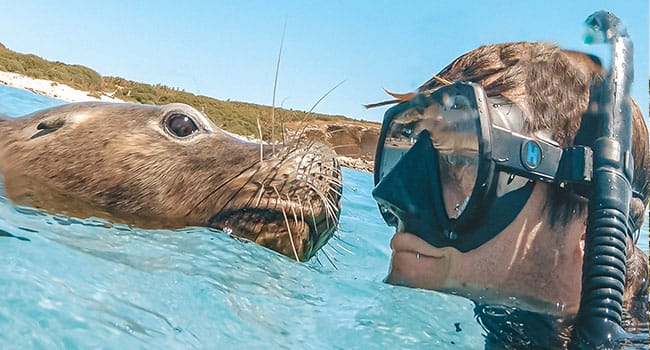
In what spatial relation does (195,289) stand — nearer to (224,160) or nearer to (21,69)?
(224,160)

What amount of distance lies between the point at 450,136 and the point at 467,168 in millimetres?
Result: 192

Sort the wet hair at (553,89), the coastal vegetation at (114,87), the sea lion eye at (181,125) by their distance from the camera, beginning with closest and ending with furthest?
1. the wet hair at (553,89)
2. the sea lion eye at (181,125)
3. the coastal vegetation at (114,87)

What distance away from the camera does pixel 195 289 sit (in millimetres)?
2891

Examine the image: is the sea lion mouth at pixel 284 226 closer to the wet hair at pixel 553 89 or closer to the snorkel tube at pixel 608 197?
the wet hair at pixel 553 89

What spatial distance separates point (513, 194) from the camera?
2.22m

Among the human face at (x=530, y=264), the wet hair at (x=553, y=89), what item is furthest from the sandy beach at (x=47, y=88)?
the human face at (x=530, y=264)

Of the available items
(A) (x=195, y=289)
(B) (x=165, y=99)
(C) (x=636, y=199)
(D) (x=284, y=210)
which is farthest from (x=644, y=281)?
(B) (x=165, y=99)

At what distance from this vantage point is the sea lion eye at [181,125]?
11.8 ft

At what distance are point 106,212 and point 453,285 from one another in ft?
6.23

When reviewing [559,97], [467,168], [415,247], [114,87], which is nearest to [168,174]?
[415,247]

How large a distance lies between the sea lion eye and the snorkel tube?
7.11 feet

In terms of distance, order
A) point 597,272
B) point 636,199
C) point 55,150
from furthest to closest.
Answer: point 55,150, point 636,199, point 597,272

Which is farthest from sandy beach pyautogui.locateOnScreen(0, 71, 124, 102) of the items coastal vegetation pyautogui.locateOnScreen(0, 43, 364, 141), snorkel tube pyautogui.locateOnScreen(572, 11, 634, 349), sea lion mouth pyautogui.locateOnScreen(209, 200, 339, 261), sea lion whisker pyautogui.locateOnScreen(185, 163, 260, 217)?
snorkel tube pyautogui.locateOnScreen(572, 11, 634, 349)

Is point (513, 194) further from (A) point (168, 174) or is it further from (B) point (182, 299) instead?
(A) point (168, 174)
